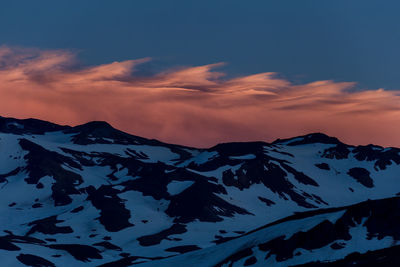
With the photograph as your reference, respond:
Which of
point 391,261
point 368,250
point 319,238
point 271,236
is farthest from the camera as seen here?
point 271,236

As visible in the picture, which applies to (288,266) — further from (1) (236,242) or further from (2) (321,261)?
→ (1) (236,242)

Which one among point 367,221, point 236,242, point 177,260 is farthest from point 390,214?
point 177,260

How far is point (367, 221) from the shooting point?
143m

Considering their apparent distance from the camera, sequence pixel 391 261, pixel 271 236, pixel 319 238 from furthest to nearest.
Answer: pixel 271 236, pixel 319 238, pixel 391 261

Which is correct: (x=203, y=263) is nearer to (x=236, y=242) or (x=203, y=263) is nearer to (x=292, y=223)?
(x=236, y=242)

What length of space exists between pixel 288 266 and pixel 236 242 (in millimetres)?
31880

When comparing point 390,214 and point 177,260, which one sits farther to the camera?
point 177,260

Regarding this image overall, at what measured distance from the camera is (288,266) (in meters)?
133

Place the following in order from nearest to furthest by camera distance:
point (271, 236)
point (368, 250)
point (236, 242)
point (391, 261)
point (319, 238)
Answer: point (391, 261), point (368, 250), point (319, 238), point (271, 236), point (236, 242)

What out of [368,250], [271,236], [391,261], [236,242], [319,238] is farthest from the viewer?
[236,242]

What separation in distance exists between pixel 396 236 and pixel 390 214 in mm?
7476

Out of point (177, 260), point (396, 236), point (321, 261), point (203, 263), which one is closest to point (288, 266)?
point (321, 261)

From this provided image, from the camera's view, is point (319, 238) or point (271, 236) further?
point (271, 236)

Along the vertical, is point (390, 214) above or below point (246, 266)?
above
